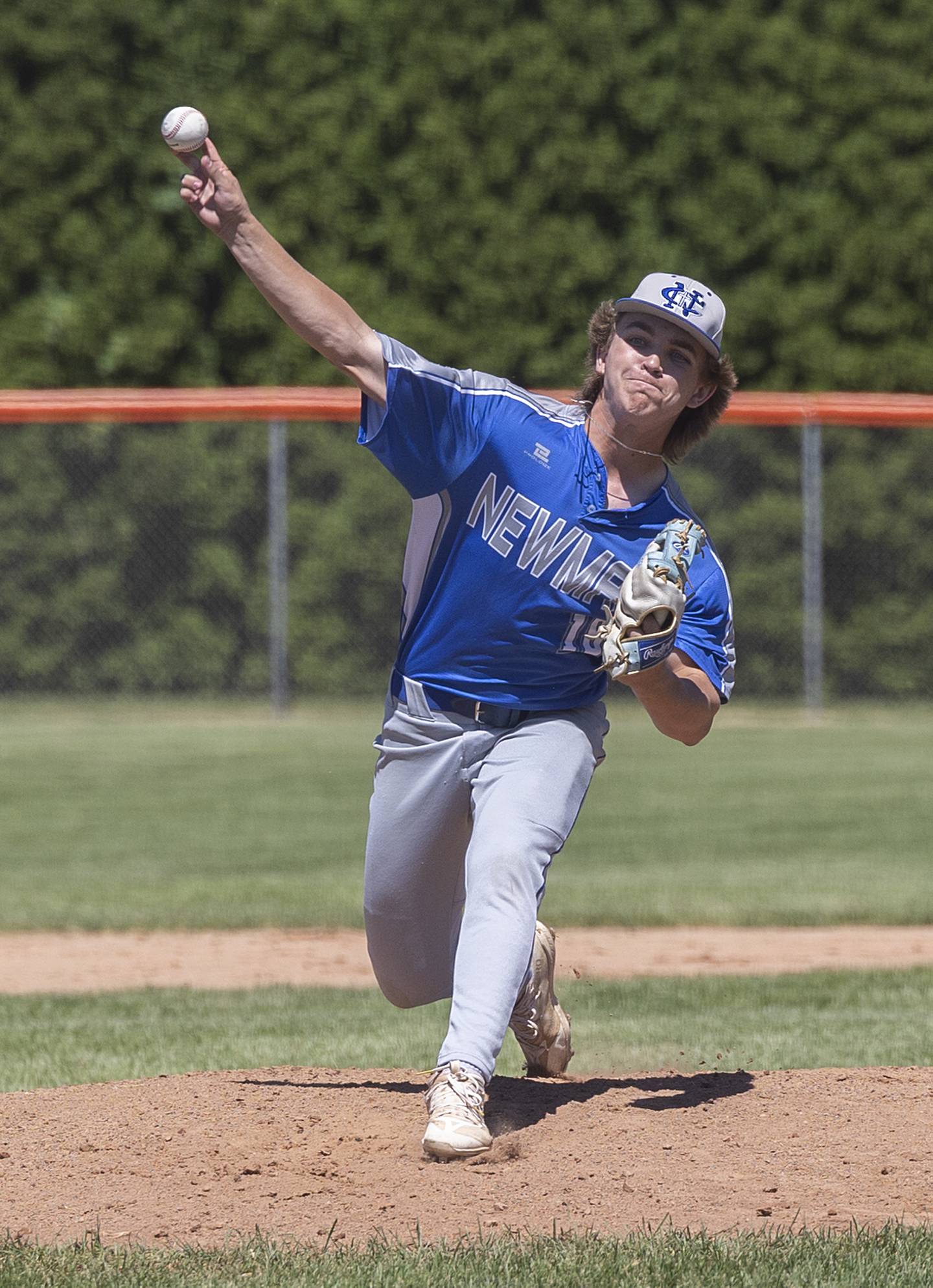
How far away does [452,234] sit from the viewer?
14383 millimetres

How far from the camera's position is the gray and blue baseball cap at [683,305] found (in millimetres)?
4004

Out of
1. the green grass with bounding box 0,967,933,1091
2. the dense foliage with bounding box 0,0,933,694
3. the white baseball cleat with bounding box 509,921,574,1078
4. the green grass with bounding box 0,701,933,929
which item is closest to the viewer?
the white baseball cleat with bounding box 509,921,574,1078

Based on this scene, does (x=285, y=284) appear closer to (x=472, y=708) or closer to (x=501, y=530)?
(x=501, y=530)

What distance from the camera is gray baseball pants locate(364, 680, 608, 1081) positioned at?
381cm

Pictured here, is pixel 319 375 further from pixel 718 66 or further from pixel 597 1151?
pixel 597 1151

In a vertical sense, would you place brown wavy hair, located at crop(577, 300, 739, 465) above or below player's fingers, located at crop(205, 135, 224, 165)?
below

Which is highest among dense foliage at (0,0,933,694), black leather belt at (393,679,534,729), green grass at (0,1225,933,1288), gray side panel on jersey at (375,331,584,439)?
dense foliage at (0,0,933,694)

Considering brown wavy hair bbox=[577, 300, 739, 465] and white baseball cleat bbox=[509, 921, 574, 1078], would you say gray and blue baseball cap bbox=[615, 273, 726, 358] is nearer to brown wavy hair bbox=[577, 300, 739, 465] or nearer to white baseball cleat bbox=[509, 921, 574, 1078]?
brown wavy hair bbox=[577, 300, 739, 465]

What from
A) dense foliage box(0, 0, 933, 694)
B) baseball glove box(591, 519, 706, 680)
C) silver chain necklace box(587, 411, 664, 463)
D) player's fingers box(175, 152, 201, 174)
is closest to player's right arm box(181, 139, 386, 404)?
Answer: player's fingers box(175, 152, 201, 174)

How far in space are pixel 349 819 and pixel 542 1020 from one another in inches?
226

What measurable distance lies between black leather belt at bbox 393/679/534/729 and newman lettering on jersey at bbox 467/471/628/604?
310mm

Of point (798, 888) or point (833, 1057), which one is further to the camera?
point (798, 888)

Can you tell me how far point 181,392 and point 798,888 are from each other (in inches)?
224

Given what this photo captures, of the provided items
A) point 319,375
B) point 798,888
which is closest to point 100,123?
point 319,375
